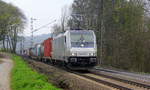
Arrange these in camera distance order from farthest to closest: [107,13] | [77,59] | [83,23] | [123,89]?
[83,23] → [107,13] → [77,59] → [123,89]

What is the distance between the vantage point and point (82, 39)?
24.4 meters

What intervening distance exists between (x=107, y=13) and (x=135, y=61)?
41.6 ft

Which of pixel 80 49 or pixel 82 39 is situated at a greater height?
pixel 82 39

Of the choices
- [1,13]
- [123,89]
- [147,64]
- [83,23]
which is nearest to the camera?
[123,89]

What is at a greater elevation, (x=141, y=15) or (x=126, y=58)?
(x=141, y=15)

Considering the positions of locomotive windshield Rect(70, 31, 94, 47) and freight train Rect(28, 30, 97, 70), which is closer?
freight train Rect(28, 30, 97, 70)

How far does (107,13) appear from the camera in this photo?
4709 centimetres

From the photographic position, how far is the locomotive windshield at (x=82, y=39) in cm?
2408

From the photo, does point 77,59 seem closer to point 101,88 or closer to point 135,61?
point 101,88

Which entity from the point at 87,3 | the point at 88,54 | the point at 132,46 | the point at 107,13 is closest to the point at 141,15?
the point at 132,46

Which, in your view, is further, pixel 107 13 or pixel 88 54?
pixel 107 13

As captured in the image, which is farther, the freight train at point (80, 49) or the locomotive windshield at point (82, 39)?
the locomotive windshield at point (82, 39)

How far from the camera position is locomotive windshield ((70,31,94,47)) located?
2408 cm

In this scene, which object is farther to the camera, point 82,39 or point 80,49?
point 82,39
